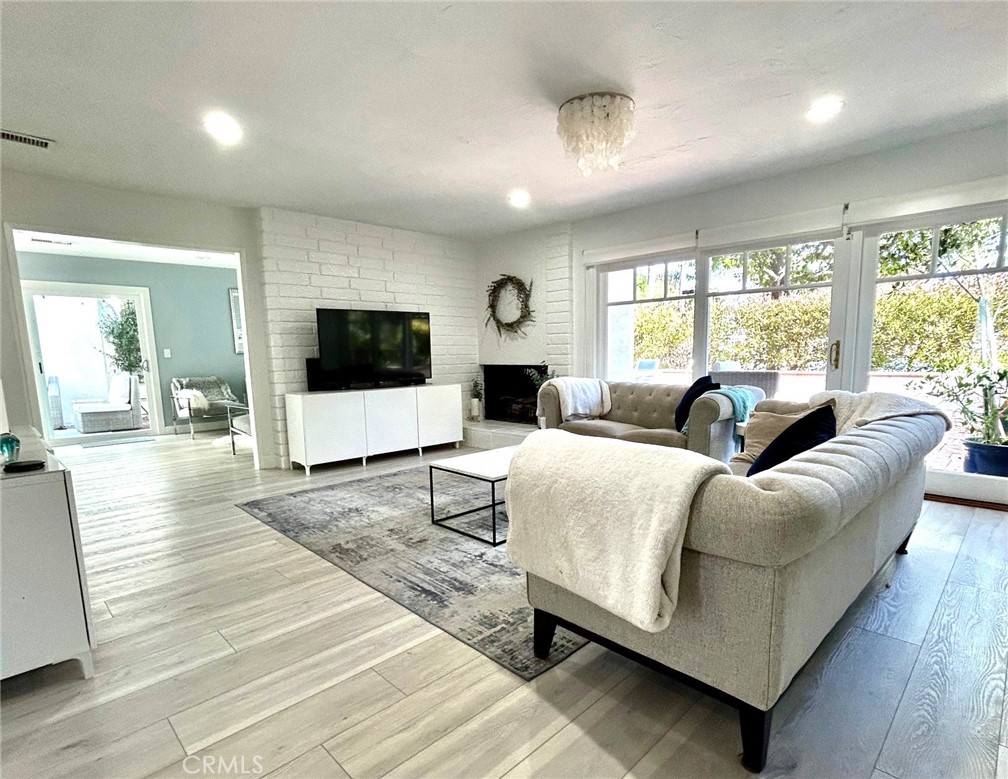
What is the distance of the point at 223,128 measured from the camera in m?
2.57

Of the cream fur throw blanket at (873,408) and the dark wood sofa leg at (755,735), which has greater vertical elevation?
→ the cream fur throw blanket at (873,408)

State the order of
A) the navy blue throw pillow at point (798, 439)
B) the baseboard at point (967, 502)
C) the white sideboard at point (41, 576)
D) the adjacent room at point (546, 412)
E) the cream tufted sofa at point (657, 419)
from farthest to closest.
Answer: the cream tufted sofa at point (657, 419)
the baseboard at point (967, 502)
the navy blue throw pillow at point (798, 439)
the white sideboard at point (41, 576)
the adjacent room at point (546, 412)

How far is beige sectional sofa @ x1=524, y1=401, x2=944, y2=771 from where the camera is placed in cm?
104

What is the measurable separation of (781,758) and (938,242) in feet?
11.5

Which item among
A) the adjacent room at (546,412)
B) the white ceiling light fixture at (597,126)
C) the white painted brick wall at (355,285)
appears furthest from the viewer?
the white painted brick wall at (355,285)

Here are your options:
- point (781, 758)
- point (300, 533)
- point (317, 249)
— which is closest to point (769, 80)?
point (781, 758)

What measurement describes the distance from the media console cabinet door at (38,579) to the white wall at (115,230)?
249cm

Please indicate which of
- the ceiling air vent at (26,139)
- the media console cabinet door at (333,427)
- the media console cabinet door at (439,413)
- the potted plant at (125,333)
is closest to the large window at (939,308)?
the media console cabinet door at (439,413)

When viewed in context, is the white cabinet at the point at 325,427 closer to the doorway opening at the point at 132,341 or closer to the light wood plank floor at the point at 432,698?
the light wood plank floor at the point at 432,698

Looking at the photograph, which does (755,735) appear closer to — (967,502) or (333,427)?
(967,502)

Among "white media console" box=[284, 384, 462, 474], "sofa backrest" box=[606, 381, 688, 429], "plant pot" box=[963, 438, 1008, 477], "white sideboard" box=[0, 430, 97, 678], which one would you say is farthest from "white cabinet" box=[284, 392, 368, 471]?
"plant pot" box=[963, 438, 1008, 477]

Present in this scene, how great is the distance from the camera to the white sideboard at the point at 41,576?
147 centimetres

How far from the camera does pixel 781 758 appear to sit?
1201 millimetres

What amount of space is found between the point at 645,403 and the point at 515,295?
7.08 feet
